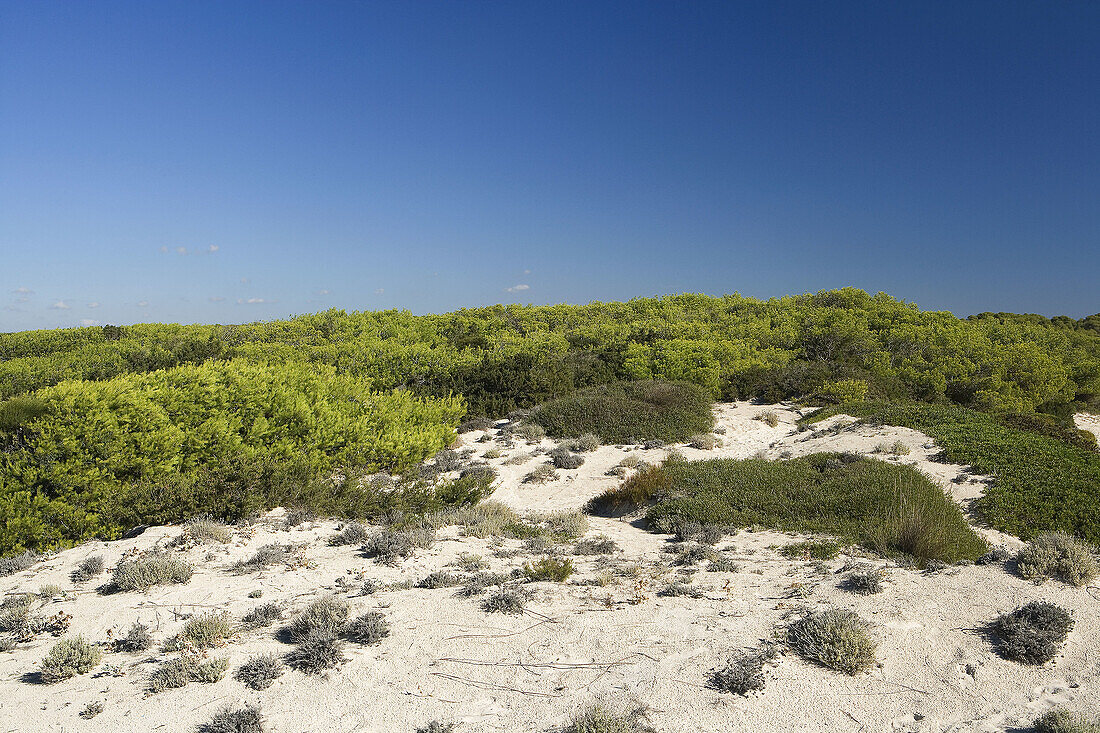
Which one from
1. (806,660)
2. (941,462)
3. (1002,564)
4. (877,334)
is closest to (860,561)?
(1002,564)

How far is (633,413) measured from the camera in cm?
1489

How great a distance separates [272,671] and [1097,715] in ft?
18.3

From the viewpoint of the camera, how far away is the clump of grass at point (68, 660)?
4113 millimetres

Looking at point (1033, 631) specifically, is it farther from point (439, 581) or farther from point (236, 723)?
point (236, 723)

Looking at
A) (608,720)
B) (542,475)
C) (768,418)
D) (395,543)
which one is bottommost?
(542,475)

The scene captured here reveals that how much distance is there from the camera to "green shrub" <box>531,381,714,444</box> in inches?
558

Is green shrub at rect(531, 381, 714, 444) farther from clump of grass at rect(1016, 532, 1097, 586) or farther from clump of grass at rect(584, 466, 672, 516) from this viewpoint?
clump of grass at rect(1016, 532, 1097, 586)

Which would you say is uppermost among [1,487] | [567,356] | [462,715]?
[567,356]

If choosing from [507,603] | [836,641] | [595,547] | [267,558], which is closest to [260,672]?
[507,603]

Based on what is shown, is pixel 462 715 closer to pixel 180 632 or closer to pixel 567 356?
pixel 180 632

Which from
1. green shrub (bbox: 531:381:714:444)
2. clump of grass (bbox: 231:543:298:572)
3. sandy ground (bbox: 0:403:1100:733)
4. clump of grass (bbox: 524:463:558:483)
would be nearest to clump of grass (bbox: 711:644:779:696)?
sandy ground (bbox: 0:403:1100:733)

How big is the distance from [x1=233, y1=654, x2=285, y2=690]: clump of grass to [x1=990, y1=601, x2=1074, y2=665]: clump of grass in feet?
18.1

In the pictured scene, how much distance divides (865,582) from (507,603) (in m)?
3.46

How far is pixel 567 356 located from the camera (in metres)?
19.9
